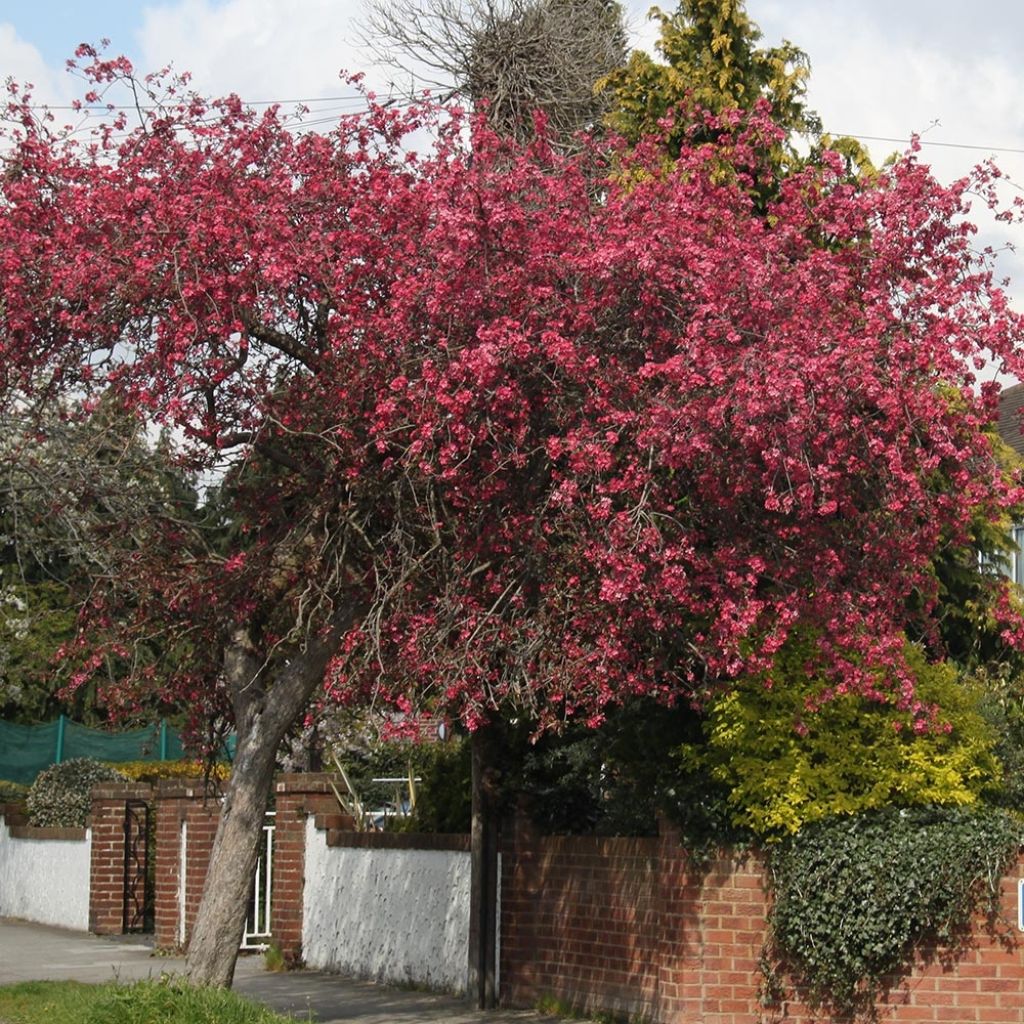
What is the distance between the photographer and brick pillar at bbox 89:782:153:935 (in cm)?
2181

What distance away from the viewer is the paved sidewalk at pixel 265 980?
45.2ft

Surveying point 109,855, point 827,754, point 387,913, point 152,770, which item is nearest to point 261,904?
point 387,913

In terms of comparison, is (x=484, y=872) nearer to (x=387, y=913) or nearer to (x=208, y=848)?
(x=387, y=913)

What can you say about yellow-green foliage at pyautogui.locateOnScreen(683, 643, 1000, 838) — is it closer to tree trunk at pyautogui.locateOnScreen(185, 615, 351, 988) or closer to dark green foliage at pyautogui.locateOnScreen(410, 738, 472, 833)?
tree trunk at pyautogui.locateOnScreen(185, 615, 351, 988)

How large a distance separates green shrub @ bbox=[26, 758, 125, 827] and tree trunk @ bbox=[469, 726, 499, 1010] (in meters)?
10.9

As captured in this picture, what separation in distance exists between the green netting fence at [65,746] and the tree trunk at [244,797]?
1637 cm

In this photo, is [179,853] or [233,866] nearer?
[233,866]

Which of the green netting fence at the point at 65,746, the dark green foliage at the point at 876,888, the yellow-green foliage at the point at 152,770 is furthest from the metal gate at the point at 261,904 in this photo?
the green netting fence at the point at 65,746

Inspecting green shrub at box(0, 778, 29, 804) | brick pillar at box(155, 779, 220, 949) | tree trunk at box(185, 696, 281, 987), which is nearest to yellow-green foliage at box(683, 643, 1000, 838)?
tree trunk at box(185, 696, 281, 987)

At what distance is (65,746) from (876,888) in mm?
20145

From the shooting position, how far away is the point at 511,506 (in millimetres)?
11430

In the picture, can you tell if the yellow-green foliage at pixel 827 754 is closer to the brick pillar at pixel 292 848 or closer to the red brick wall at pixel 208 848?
the red brick wall at pixel 208 848

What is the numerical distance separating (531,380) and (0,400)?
3454 mm

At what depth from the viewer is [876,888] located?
11789 millimetres
